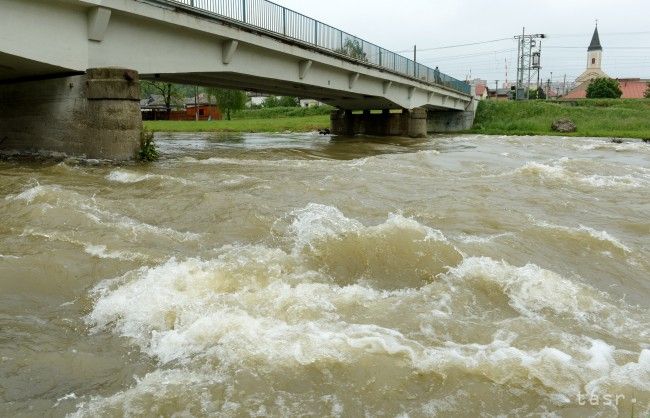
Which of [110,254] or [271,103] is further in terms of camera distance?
[271,103]

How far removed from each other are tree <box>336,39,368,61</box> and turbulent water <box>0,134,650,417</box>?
20.1 metres

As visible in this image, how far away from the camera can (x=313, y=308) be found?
506 centimetres

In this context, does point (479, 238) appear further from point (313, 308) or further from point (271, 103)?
point (271, 103)

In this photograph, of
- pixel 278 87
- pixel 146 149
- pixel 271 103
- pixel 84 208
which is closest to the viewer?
pixel 84 208

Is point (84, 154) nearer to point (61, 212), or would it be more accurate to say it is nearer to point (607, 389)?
point (61, 212)

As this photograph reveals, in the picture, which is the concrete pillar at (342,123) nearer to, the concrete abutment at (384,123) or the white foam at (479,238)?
the concrete abutment at (384,123)

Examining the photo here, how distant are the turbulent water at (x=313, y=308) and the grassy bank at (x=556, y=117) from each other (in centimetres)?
3993

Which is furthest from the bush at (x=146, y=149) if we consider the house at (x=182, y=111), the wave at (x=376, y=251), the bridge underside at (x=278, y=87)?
the house at (x=182, y=111)

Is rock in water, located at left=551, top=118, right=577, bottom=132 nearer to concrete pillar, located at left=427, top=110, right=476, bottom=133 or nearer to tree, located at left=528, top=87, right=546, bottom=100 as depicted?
concrete pillar, located at left=427, top=110, right=476, bottom=133

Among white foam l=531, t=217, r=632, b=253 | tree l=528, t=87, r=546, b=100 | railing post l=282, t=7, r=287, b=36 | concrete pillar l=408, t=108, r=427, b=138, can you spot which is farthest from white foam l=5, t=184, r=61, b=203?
tree l=528, t=87, r=546, b=100

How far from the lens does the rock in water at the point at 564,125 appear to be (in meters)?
46.5

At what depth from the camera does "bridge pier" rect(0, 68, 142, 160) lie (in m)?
14.6

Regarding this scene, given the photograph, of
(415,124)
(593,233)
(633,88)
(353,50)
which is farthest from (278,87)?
(633,88)

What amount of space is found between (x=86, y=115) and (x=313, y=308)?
12182 mm
